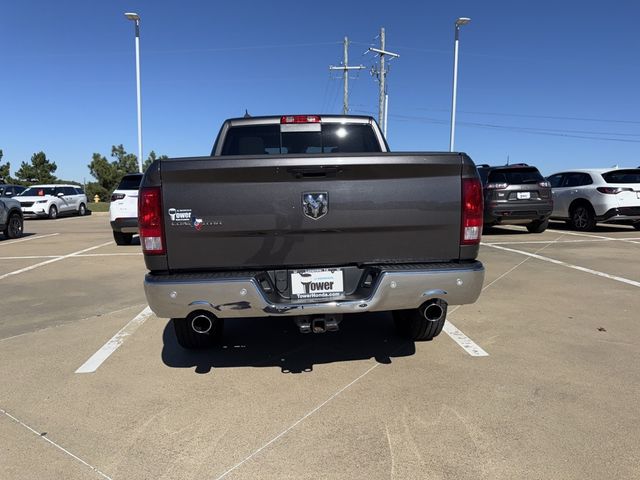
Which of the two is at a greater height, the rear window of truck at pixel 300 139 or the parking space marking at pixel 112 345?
the rear window of truck at pixel 300 139

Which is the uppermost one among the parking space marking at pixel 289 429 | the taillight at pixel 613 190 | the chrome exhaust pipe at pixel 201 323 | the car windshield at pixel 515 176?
the car windshield at pixel 515 176

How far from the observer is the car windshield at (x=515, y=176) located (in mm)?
11742

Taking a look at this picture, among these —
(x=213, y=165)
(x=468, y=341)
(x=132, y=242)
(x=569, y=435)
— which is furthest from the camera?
(x=132, y=242)

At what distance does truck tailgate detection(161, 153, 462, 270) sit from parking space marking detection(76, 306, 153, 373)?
4.63ft

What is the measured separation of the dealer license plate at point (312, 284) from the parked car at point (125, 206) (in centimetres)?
780

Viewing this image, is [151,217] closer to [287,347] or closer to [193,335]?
[193,335]

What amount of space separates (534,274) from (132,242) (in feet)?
30.5

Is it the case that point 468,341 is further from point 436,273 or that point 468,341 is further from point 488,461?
point 488,461

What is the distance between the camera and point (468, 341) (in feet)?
14.1

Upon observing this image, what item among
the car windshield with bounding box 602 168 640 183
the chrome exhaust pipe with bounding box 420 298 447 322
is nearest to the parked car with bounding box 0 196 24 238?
the chrome exhaust pipe with bounding box 420 298 447 322

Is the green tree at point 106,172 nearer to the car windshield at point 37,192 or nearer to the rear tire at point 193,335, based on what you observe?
the car windshield at point 37,192

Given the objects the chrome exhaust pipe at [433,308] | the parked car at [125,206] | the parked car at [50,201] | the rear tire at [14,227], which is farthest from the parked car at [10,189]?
the chrome exhaust pipe at [433,308]

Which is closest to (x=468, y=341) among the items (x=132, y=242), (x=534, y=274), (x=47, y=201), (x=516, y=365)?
(x=516, y=365)

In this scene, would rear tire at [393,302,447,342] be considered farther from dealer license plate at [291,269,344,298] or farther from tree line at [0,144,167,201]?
tree line at [0,144,167,201]
